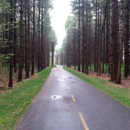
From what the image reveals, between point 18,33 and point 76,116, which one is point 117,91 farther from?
point 18,33

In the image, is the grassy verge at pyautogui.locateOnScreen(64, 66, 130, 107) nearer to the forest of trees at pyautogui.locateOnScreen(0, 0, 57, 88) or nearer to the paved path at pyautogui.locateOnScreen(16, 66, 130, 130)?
the paved path at pyautogui.locateOnScreen(16, 66, 130, 130)

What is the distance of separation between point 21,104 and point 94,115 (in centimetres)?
401

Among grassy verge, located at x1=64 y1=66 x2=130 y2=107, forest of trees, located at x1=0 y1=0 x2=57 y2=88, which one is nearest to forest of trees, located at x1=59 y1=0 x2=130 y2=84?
grassy verge, located at x1=64 y1=66 x2=130 y2=107

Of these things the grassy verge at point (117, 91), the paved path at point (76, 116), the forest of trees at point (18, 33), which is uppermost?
the forest of trees at point (18, 33)

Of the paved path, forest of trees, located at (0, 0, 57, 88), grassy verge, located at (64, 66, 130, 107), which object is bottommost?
grassy verge, located at (64, 66, 130, 107)

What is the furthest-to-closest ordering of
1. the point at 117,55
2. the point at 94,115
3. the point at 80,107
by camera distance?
1. the point at 117,55
2. the point at 80,107
3. the point at 94,115

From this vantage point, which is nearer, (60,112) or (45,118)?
(45,118)

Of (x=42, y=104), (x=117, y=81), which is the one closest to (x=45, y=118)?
(x=42, y=104)

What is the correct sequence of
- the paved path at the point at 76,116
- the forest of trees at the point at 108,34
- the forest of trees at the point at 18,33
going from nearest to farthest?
the paved path at the point at 76,116 < the forest of trees at the point at 18,33 < the forest of trees at the point at 108,34

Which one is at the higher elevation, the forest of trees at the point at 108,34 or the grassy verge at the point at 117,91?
the forest of trees at the point at 108,34

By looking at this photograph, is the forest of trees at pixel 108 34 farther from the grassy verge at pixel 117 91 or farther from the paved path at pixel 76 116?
the paved path at pixel 76 116

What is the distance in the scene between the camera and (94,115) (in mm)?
8312

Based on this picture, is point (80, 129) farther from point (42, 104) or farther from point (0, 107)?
point (0, 107)

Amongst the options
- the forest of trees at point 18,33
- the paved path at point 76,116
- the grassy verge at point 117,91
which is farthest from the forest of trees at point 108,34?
the paved path at point 76,116
